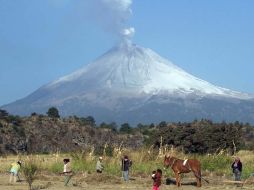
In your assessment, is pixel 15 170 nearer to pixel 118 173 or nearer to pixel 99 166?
pixel 99 166

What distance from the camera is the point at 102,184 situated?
86.1ft

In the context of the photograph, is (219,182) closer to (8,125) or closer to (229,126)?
(229,126)

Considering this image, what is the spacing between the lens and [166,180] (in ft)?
88.2

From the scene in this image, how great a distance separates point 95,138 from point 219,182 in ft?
174

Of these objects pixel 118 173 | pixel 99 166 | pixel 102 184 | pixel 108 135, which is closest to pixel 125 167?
pixel 102 184

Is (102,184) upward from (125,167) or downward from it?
downward

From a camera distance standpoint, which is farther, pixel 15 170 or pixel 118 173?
pixel 118 173

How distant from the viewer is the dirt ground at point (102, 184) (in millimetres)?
24484

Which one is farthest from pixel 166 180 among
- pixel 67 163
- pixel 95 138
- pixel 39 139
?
pixel 95 138

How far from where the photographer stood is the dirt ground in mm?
24484

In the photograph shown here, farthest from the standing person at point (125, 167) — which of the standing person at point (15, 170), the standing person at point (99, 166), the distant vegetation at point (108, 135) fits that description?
the distant vegetation at point (108, 135)

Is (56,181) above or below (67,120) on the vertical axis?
below

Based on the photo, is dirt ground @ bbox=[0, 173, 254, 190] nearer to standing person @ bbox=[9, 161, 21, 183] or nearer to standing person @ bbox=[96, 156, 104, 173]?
standing person @ bbox=[9, 161, 21, 183]

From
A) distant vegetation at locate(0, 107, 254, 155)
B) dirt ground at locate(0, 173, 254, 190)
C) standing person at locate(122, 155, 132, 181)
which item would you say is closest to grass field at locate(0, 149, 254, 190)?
dirt ground at locate(0, 173, 254, 190)
